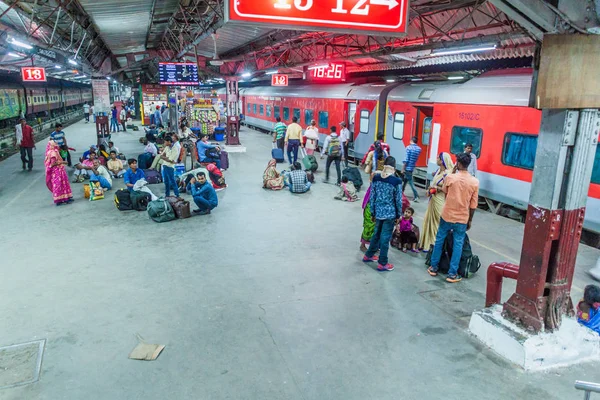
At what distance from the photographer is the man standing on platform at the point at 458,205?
224 inches

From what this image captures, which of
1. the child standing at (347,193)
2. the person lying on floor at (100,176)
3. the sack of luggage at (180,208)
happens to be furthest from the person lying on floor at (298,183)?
the person lying on floor at (100,176)

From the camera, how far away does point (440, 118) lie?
1110 centimetres

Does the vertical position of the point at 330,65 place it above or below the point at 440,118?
→ above

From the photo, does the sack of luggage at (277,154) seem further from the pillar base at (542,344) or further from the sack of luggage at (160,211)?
the pillar base at (542,344)

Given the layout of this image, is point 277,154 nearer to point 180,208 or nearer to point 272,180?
point 272,180

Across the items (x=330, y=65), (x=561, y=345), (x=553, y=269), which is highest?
(x=330, y=65)

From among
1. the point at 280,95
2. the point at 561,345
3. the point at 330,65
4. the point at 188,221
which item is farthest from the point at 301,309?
the point at 280,95

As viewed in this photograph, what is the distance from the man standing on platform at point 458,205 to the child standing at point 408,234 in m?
1.12

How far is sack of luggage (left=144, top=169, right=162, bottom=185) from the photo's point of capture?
40.7ft

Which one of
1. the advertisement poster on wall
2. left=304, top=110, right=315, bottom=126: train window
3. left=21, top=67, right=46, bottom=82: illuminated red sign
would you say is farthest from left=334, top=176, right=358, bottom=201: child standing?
left=21, top=67, right=46, bottom=82: illuminated red sign

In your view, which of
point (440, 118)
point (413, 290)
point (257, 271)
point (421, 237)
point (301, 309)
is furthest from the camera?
point (440, 118)

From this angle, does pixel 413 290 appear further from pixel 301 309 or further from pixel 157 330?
pixel 157 330

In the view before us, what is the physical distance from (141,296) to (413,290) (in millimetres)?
3673

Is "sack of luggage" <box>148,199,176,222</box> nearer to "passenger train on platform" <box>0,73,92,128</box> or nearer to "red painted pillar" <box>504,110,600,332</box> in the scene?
"red painted pillar" <box>504,110,600,332</box>
